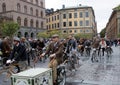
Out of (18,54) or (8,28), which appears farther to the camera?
(8,28)

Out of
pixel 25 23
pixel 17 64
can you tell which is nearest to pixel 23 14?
pixel 25 23

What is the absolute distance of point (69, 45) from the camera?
16391 mm

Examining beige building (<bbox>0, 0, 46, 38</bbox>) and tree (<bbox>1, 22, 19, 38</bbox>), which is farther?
beige building (<bbox>0, 0, 46, 38</bbox>)

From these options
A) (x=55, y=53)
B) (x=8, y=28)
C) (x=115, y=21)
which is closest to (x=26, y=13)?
(x=8, y=28)

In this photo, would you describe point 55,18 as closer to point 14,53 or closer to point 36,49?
point 36,49

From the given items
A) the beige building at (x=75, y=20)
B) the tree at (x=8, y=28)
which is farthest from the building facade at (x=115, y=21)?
the tree at (x=8, y=28)

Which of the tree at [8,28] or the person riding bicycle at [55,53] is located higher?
the tree at [8,28]

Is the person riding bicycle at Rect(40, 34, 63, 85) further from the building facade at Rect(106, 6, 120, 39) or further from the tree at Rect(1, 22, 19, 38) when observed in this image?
the building facade at Rect(106, 6, 120, 39)

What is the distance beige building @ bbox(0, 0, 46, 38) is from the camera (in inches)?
2206

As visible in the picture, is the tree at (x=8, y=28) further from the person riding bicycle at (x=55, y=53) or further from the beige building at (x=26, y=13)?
the person riding bicycle at (x=55, y=53)

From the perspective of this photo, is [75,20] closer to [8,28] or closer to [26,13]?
[26,13]

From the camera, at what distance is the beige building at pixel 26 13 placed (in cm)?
5603

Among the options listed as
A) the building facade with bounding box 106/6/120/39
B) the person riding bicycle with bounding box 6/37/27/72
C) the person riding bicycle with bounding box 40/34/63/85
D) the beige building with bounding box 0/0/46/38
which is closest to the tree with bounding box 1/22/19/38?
the beige building with bounding box 0/0/46/38

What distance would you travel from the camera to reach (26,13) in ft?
201
